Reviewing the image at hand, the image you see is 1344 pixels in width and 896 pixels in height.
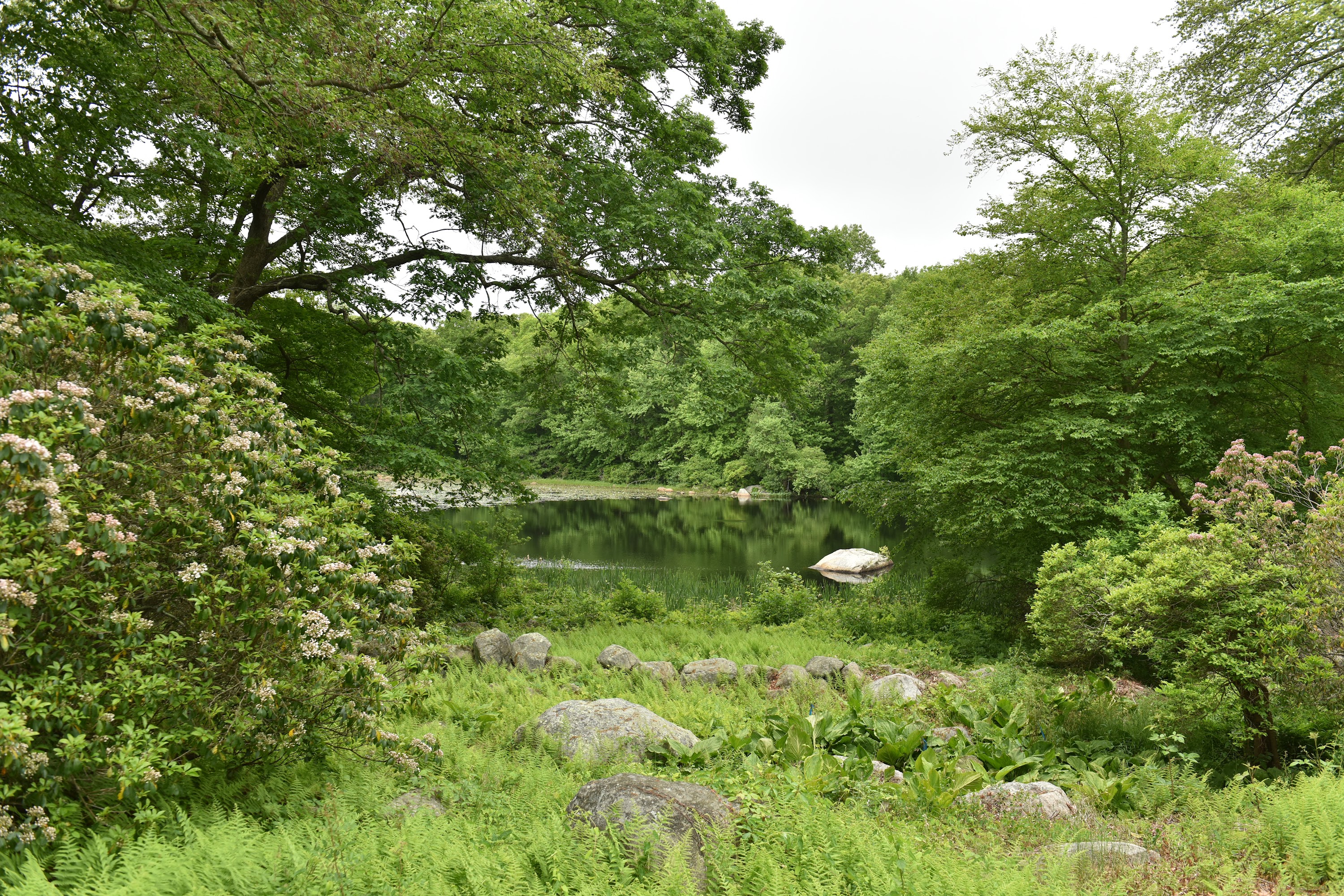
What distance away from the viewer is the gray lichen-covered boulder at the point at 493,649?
8.65 m

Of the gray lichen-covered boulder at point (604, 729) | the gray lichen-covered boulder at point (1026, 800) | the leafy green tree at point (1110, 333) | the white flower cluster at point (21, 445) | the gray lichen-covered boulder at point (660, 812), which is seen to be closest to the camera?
the white flower cluster at point (21, 445)

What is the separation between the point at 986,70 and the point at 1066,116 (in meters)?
1.71

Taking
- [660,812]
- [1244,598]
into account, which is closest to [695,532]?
[1244,598]

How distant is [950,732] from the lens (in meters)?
6.59

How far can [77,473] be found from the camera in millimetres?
3553

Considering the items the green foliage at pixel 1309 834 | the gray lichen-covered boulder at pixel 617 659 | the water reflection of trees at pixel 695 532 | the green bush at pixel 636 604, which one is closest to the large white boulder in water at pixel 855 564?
the water reflection of trees at pixel 695 532

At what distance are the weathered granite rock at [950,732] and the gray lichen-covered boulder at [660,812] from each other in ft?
9.93

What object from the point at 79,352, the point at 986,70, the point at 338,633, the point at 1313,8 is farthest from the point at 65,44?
the point at 1313,8

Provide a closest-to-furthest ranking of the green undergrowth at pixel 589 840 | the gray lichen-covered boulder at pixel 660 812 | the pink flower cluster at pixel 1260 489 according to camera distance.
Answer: the green undergrowth at pixel 589 840, the gray lichen-covered boulder at pixel 660 812, the pink flower cluster at pixel 1260 489

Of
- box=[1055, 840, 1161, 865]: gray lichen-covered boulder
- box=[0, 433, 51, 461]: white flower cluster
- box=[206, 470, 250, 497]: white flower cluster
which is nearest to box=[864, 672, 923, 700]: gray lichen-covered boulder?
box=[1055, 840, 1161, 865]: gray lichen-covered boulder

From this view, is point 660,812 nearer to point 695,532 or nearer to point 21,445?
point 21,445

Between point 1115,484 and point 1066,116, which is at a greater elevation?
point 1066,116

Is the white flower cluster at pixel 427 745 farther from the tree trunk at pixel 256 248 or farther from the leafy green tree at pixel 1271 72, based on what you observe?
the leafy green tree at pixel 1271 72

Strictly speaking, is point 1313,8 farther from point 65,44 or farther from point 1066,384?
point 65,44
